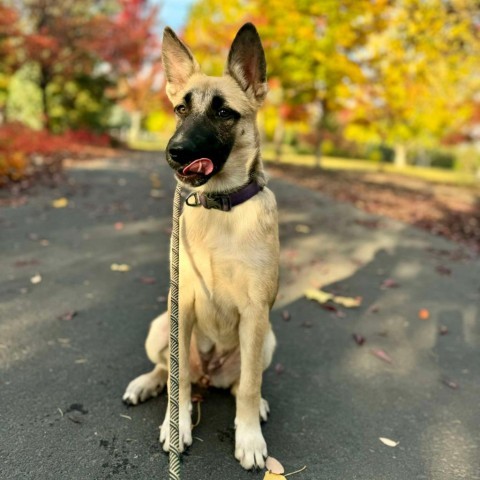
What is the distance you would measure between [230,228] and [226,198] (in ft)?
0.62

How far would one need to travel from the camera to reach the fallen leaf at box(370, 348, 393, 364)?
382 centimetres

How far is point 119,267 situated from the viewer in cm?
553

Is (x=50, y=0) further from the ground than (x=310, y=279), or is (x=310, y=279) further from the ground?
(x=50, y=0)

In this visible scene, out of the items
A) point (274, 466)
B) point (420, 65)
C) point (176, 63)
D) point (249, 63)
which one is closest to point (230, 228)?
point (249, 63)

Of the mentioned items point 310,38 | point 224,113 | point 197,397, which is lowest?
point 197,397

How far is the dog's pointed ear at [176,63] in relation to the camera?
267cm

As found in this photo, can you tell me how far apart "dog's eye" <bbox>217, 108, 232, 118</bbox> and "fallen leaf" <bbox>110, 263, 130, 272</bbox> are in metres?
3.51

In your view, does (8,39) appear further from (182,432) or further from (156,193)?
(182,432)

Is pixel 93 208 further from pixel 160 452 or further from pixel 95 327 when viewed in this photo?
pixel 160 452

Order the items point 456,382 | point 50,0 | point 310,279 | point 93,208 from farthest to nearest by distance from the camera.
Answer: point 50,0, point 93,208, point 310,279, point 456,382

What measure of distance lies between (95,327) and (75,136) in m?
19.0

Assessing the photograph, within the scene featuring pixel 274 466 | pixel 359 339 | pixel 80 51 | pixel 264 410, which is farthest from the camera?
pixel 80 51

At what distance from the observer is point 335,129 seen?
4416 cm

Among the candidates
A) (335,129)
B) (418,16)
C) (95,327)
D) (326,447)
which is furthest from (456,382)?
(335,129)
